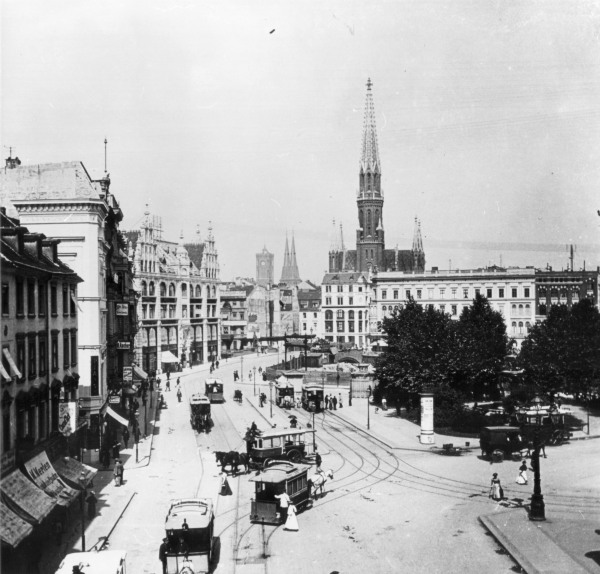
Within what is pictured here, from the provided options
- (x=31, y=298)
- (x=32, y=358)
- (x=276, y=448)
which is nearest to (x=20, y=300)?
(x=31, y=298)

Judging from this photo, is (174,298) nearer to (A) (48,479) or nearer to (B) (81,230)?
(B) (81,230)

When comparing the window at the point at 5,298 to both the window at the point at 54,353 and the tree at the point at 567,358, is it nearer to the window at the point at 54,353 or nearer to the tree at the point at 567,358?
the window at the point at 54,353

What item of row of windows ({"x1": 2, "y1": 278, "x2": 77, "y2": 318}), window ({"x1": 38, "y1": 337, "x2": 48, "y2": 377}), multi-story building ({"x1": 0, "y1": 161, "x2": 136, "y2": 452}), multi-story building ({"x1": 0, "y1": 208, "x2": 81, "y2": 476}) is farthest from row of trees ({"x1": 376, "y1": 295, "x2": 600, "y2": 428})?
window ({"x1": 38, "y1": 337, "x2": 48, "y2": 377})

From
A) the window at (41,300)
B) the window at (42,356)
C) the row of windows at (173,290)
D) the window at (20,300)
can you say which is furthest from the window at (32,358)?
the row of windows at (173,290)

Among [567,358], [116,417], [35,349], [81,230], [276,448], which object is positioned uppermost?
[81,230]

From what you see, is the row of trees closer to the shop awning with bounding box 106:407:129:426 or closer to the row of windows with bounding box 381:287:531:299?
the shop awning with bounding box 106:407:129:426

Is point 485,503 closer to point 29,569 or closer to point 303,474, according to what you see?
point 303,474

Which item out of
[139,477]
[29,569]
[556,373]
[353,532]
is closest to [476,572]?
[353,532]
